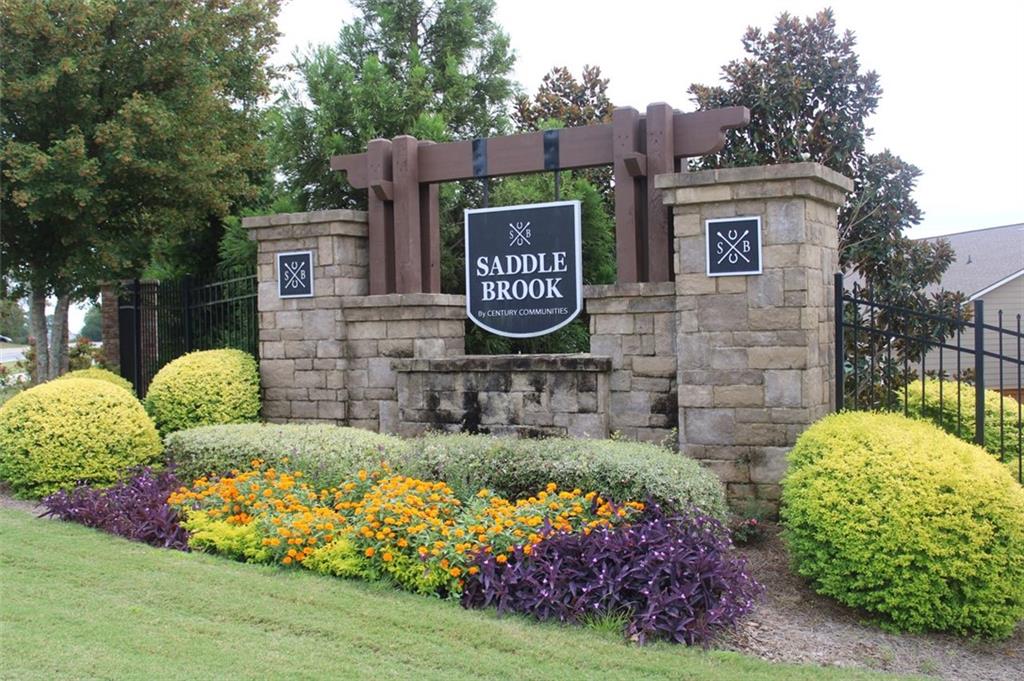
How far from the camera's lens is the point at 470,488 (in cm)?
643

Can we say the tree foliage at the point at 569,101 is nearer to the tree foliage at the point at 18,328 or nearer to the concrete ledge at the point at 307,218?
the concrete ledge at the point at 307,218

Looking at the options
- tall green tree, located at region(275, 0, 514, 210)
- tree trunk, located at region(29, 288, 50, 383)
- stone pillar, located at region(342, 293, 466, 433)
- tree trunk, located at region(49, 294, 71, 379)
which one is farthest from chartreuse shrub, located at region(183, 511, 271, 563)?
tree trunk, located at region(49, 294, 71, 379)

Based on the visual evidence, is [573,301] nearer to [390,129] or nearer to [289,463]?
[289,463]

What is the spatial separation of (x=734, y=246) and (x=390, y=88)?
726 cm

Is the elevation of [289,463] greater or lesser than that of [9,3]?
lesser

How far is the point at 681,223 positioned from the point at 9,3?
30.7ft

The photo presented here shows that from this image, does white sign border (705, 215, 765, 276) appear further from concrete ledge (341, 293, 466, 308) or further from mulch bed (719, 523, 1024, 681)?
concrete ledge (341, 293, 466, 308)

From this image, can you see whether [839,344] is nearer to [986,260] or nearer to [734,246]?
[734,246]

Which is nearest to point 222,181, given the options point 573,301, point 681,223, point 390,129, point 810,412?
point 390,129

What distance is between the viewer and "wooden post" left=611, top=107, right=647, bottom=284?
798 centimetres

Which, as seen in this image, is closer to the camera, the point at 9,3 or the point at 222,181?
the point at 9,3

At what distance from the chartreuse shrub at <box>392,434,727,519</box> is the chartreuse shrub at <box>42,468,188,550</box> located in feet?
5.50

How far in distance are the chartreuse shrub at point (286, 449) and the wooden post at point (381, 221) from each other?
5.86 ft

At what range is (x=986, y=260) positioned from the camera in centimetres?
2189
